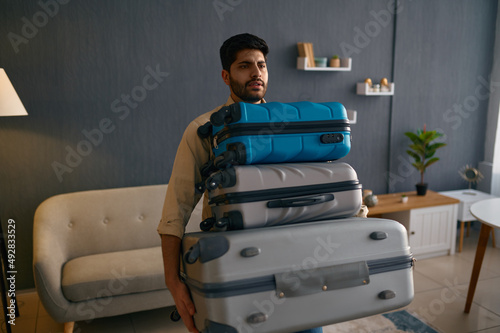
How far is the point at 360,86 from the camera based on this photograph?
3.97 metres

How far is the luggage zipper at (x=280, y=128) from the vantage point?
1.16 meters

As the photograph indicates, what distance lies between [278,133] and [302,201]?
20 cm

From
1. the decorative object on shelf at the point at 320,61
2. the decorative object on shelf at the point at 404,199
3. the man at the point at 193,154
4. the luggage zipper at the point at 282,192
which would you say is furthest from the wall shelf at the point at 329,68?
the luggage zipper at the point at 282,192

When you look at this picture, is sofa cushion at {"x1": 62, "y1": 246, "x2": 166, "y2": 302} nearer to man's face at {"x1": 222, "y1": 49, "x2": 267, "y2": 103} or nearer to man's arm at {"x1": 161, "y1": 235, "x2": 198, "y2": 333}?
man's arm at {"x1": 161, "y1": 235, "x2": 198, "y2": 333}

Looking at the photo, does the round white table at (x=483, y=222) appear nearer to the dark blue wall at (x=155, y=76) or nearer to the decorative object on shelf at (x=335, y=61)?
the dark blue wall at (x=155, y=76)

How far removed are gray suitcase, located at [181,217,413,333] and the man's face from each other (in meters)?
0.47

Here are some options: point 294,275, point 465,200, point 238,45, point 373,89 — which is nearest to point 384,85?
point 373,89

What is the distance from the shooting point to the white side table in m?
4.17

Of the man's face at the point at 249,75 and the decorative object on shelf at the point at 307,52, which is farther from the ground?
the decorative object on shelf at the point at 307,52

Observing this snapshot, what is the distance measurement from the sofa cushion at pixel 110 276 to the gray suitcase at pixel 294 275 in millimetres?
1636

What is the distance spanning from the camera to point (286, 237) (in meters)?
1.11

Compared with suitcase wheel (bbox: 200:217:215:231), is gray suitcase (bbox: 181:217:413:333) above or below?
below

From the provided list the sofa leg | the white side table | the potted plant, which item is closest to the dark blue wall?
the potted plant

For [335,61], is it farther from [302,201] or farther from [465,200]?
[302,201]
